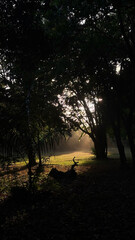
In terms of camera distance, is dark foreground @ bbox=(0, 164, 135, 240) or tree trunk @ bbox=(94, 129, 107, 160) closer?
dark foreground @ bbox=(0, 164, 135, 240)

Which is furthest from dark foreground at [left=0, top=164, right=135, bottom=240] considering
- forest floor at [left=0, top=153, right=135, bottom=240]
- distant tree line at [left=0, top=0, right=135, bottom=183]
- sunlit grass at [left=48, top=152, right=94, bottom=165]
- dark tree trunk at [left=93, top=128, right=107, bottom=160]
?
dark tree trunk at [left=93, top=128, right=107, bottom=160]

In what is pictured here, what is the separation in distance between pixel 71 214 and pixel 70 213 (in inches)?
3.5

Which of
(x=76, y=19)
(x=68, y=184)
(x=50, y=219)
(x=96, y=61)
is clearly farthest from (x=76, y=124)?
(x=50, y=219)

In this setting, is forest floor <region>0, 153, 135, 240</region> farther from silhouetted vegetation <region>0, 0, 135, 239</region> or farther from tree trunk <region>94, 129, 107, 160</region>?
tree trunk <region>94, 129, 107, 160</region>

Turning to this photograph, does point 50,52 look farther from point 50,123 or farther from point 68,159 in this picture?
point 68,159

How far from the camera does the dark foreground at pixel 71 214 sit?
5043 mm

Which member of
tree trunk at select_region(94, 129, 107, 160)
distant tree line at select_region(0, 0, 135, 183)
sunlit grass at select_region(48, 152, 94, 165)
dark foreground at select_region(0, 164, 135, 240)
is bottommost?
sunlit grass at select_region(48, 152, 94, 165)

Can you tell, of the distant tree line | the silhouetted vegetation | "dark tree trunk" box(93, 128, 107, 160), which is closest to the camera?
the silhouetted vegetation

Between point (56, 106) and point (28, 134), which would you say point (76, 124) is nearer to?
point (56, 106)

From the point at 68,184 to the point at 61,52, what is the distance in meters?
7.74

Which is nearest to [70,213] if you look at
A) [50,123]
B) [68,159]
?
[50,123]

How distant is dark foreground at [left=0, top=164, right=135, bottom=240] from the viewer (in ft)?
16.5

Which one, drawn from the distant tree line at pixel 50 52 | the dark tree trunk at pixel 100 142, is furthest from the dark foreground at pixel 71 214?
the dark tree trunk at pixel 100 142

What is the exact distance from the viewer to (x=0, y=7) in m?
11.5
